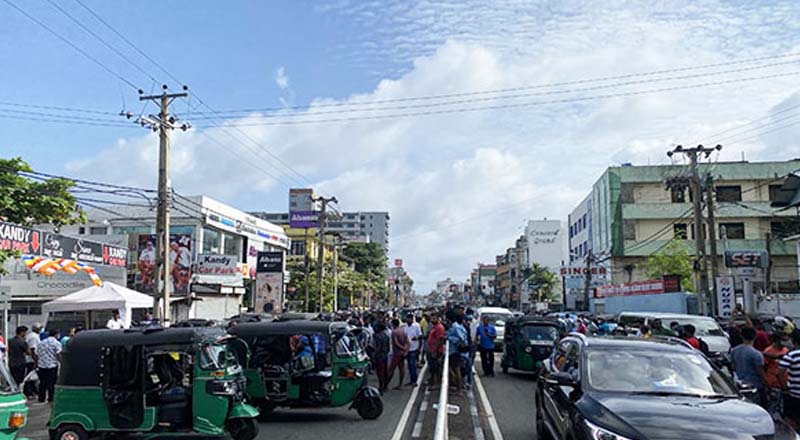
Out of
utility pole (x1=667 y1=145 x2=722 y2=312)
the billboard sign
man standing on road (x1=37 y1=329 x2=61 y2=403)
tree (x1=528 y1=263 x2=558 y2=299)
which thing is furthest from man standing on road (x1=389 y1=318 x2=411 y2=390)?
tree (x1=528 y1=263 x2=558 y2=299)

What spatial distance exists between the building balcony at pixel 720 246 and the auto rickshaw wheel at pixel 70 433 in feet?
179

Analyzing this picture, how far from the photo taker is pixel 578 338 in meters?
9.04

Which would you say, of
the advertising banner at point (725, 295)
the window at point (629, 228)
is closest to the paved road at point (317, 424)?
the advertising banner at point (725, 295)

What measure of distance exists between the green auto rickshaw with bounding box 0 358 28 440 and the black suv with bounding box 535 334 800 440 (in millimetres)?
5823

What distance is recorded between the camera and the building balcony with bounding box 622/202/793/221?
58375 millimetres

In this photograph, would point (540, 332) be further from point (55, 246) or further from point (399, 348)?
point (55, 246)

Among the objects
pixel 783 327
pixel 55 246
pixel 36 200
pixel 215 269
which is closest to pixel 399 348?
pixel 783 327

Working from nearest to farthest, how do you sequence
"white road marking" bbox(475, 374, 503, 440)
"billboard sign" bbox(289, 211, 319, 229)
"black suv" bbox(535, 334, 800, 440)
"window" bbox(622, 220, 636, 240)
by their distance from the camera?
"black suv" bbox(535, 334, 800, 440)
"white road marking" bbox(475, 374, 503, 440)
"window" bbox(622, 220, 636, 240)
"billboard sign" bbox(289, 211, 319, 229)

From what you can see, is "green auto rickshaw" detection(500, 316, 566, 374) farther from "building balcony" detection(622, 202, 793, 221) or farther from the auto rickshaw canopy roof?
"building balcony" detection(622, 202, 793, 221)

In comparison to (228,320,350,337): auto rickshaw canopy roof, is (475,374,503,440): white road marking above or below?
below

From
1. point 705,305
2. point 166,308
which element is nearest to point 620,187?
point 705,305

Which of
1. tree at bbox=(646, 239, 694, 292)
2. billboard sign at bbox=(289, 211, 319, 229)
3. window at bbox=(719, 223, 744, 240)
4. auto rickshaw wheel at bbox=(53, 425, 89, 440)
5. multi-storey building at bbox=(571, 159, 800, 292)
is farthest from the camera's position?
billboard sign at bbox=(289, 211, 319, 229)

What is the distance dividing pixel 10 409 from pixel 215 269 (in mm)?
34837

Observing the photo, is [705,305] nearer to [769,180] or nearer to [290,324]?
[290,324]
